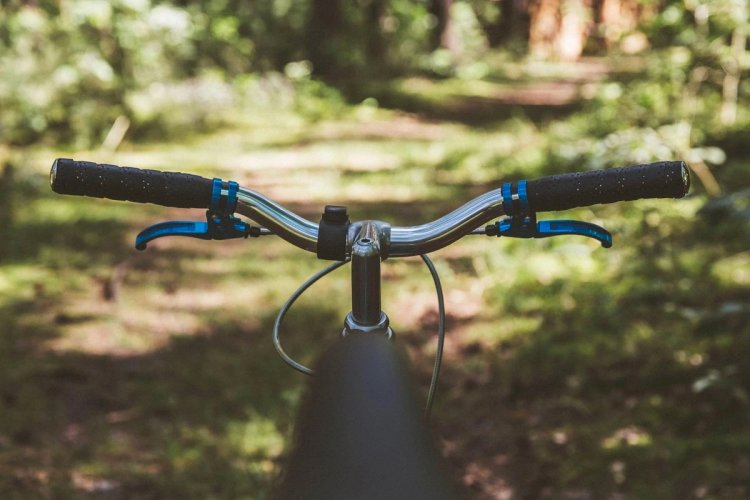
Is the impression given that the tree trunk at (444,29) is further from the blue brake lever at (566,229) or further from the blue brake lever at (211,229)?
the blue brake lever at (211,229)

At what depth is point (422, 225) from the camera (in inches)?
60.8

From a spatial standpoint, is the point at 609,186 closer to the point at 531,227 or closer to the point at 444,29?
the point at 531,227

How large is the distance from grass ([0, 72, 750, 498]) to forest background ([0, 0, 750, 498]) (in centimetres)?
2

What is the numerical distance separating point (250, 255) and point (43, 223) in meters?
2.13

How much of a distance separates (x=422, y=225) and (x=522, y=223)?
223 mm

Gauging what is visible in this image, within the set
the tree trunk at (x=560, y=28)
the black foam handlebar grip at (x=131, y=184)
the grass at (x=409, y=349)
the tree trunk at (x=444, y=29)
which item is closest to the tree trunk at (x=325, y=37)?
the tree trunk at (x=444, y=29)

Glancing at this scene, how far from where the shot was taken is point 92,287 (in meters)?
5.95

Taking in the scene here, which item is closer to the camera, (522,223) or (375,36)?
(522,223)

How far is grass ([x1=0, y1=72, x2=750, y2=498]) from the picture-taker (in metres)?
3.71

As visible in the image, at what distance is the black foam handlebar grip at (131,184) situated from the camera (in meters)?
1.55

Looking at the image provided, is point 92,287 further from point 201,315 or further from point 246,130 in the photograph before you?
point 246,130

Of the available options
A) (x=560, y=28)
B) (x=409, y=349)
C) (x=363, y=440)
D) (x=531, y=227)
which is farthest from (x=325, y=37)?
(x=363, y=440)

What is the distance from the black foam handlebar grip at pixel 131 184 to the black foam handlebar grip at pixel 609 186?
0.73 meters

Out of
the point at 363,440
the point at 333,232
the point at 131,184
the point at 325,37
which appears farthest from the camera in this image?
the point at 325,37
